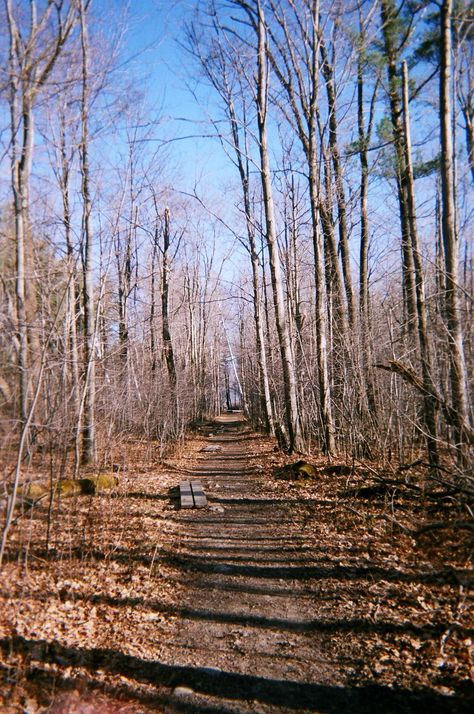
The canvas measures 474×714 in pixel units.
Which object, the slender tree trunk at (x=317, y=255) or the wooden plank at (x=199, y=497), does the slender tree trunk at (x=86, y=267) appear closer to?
the wooden plank at (x=199, y=497)

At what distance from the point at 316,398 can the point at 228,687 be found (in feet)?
35.1

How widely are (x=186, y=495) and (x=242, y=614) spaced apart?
4.34 m

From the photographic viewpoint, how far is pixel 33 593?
4.73 m

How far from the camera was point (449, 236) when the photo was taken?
6520 millimetres

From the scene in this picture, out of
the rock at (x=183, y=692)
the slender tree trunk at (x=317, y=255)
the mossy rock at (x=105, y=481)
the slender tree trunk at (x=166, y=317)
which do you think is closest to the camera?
the rock at (x=183, y=692)

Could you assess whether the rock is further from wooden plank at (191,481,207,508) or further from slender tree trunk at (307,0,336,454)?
slender tree trunk at (307,0,336,454)

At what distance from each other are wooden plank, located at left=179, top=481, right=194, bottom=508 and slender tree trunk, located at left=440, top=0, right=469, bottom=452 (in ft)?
14.6

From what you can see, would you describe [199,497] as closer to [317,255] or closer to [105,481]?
[105,481]

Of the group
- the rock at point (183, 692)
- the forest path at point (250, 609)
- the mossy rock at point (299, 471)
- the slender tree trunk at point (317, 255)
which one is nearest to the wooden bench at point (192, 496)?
the forest path at point (250, 609)

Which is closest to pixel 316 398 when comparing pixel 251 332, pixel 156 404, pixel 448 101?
pixel 156 404

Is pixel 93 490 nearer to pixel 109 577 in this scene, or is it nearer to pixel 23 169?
pixel 109 577

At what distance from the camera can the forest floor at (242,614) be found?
3.31 m

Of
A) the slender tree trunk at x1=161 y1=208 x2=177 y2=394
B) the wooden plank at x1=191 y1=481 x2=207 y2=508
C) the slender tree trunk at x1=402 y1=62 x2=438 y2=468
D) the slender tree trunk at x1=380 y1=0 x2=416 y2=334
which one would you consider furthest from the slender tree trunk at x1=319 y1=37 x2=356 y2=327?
the slender tree trunk at x1=161 y1=208 x2=177 y2=394

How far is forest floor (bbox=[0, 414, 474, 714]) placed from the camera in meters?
3.31
